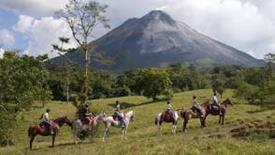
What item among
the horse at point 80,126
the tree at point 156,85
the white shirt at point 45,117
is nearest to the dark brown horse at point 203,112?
the horse at point 80,126

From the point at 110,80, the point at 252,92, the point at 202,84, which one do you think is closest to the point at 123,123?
the point at 252,92

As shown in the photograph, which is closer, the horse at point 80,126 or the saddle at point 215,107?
the horse at point 80,126

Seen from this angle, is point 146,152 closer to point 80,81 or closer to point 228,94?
point 80,81

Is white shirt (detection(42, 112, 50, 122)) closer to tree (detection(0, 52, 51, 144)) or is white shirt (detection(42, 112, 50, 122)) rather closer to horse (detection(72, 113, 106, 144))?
horse (detection(72, 113, 106, 144))

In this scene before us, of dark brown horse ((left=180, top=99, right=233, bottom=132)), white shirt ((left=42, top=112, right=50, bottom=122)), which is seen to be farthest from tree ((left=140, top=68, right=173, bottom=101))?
white shirt ((left=42, top=112, right=50, bottom=122))

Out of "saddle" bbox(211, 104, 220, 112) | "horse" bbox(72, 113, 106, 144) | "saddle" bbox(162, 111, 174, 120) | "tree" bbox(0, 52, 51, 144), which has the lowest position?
"horse" bbox(72, 113, 106, 144)

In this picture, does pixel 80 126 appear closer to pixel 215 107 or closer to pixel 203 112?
pixel 203 112

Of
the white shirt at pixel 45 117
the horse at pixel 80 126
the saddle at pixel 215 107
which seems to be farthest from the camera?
the saddle at pixel 215 107

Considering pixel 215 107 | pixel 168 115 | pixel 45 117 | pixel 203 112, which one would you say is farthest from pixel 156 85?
pixel 45 117

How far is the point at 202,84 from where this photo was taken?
13425cm

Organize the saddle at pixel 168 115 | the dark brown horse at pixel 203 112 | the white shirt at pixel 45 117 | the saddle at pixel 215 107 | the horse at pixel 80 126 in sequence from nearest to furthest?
the white shirt at pixel 45 117 < the horse at pixel 80 126 < the saddle at pixel 168 115 < the dark brown horse at pixel 203 112 < the saddle at pixel 215 107

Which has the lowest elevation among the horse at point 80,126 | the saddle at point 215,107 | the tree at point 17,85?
the horse at point 80,126

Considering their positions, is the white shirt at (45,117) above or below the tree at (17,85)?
below

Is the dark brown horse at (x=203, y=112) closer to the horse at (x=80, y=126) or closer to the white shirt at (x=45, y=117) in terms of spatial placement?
the horse at (x=80, y=126)
